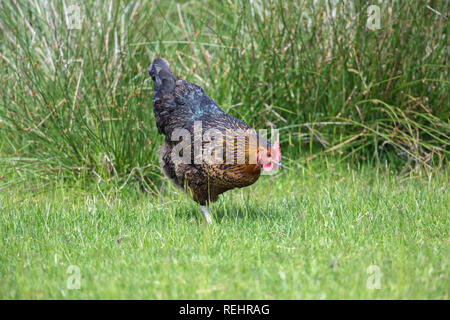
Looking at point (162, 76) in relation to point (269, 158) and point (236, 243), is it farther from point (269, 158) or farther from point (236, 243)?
point (236, 243)

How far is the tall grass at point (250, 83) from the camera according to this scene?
5.11m

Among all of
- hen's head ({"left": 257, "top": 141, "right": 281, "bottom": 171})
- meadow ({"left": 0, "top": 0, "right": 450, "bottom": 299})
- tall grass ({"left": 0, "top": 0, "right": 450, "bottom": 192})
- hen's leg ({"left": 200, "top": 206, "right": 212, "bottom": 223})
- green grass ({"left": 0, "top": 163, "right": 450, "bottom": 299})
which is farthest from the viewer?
tall grass ({"left": 0, "top": 0, "right": 450, "bottom": 192})

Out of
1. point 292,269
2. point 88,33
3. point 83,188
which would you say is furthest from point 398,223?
point 88,33

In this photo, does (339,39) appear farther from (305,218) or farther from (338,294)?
(338,294)

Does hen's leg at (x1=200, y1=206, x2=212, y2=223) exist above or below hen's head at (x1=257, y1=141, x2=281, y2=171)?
below

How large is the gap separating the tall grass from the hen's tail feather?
0.37 m

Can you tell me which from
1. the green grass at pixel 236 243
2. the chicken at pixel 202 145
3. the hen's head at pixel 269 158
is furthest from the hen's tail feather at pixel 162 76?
the hen's head at pixel 269 158

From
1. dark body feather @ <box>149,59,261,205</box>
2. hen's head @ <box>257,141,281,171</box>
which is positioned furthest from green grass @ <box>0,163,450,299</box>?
hen's head @ <box>257,141,281,171</box>

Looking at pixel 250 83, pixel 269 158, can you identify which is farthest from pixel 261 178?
pixel 269 158

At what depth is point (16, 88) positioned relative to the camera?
17.4 feet

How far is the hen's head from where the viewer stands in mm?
3658

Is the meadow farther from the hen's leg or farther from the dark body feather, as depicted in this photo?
the dark body feather

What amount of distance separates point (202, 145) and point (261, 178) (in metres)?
1.64

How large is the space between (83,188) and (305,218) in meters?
Answer: 2.28
